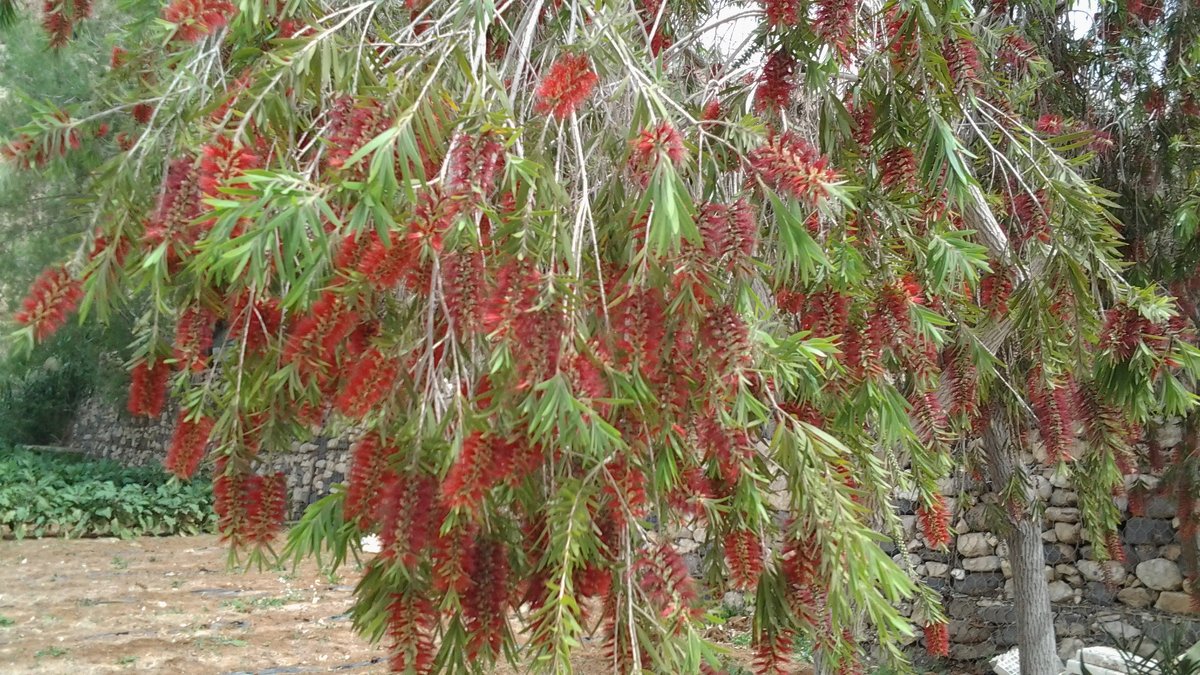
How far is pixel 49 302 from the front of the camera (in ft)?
3.54

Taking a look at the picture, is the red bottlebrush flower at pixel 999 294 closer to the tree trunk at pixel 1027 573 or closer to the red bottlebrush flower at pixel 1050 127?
the red bottlebrush flower at pixel 1050 127

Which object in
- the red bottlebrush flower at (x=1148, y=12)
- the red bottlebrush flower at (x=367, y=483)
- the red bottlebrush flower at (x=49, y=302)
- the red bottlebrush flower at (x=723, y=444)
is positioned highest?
the red bottlebrush flower at (x=1148, y=12)

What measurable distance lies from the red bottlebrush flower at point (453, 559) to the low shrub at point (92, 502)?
27.5 ft

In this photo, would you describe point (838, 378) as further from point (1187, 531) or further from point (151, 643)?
point (151, 643)

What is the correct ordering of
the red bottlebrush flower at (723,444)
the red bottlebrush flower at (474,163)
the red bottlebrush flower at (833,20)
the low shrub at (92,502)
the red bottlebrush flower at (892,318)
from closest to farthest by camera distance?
the red bottlebrush flower at (474,163) → the red bottlebrush flower at (723,444) → the red bottlebrush flower at (833,20) → the red bottlebrush flower at (892,318) → the low shrub at (92,502)

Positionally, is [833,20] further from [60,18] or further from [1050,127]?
[60,18]

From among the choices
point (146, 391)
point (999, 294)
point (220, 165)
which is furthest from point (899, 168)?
point (146, 391)

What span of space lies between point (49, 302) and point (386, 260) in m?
0.45

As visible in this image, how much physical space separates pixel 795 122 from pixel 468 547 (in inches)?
62.2

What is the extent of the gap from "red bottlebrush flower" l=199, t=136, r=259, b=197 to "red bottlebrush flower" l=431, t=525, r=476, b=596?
439 mm

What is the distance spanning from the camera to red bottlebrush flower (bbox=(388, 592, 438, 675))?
1025 millimetres

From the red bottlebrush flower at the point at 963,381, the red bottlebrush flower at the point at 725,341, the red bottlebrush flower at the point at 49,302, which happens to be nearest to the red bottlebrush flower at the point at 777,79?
the red bottlebrush flower at the point at 725,341

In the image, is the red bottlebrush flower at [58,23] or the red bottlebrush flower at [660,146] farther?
the red bottlebrush flower at [58,23]

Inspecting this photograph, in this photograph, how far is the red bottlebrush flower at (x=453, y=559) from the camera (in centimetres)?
97
